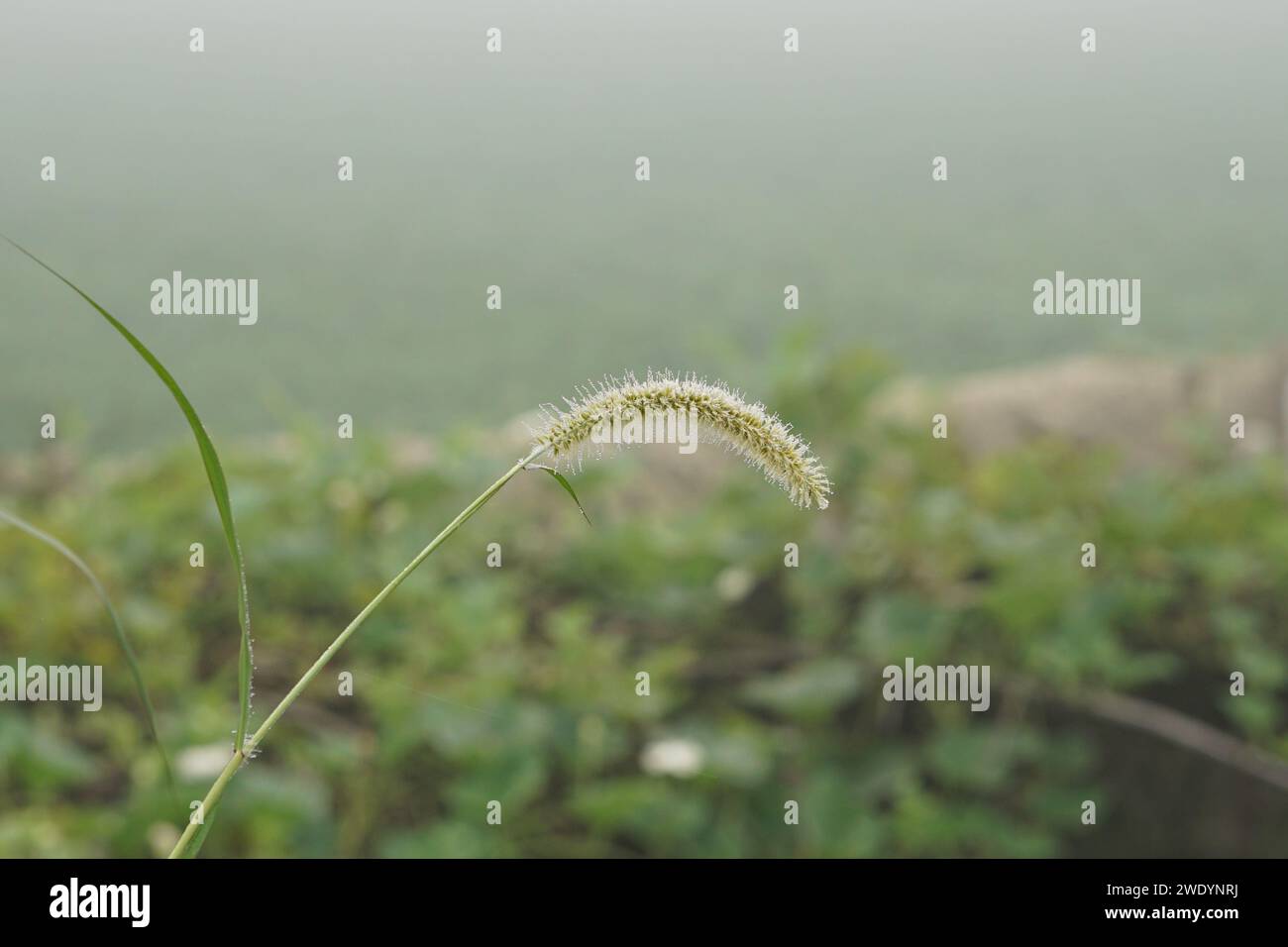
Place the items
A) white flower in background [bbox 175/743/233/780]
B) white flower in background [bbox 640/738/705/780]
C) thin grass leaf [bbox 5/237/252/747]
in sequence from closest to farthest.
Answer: thin grass leaf [bbox 5/237/252/747]
white flower in background [bbox 175/743/233/780]
white flower in background [bbox 640/738/705/780]

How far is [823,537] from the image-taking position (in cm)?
291

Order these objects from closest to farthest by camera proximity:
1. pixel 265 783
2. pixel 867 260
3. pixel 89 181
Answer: pixel 265 783, pixel 867 260, pixel 89 181

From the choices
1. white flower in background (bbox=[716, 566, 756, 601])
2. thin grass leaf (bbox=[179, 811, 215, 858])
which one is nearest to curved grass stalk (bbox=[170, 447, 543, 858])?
thin grass leaf (bbox=[179, 811, 215, 858])

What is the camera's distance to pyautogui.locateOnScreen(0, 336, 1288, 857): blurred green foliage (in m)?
2.30

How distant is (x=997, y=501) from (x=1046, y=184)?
13.1 feet

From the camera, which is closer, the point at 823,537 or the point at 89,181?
the point at 823,537

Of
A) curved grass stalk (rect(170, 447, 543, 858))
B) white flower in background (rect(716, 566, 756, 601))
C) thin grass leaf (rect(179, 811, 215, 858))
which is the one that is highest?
white flower in background (rect(716, 566, 756, 601))

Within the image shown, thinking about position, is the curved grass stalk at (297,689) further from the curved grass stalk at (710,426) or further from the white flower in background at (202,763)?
the white flower in background at (202,763)

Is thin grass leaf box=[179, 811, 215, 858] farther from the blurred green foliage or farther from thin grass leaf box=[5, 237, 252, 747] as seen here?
the blurred green foliage

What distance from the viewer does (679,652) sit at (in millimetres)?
2562

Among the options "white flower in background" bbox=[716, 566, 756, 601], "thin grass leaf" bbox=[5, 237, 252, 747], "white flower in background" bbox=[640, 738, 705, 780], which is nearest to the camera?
"thin grass leaf" bbox=[5, 237, 252, 747]

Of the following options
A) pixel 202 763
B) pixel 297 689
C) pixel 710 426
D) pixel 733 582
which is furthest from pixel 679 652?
pixel 297 689
